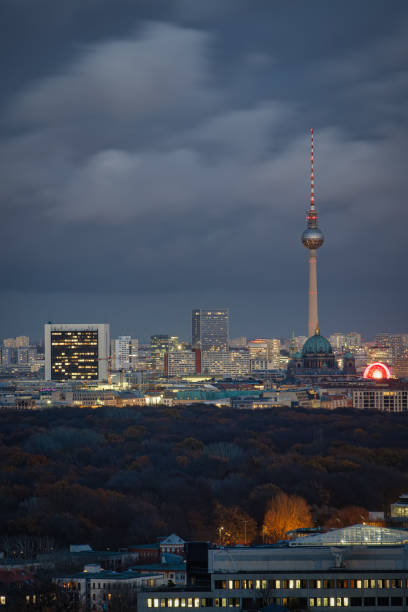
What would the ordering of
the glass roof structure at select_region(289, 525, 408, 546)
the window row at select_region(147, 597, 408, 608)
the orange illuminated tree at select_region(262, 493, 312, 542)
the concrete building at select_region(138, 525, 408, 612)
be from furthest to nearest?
the orange illuminated tree at select_region(262, 493, 312, 542) < the glass roof structure at select_region(289, 525, 408, 546) < the concrete building at select_region(138, 525, 408, 612) < the window row at select_region(147, 597, 408, 608)

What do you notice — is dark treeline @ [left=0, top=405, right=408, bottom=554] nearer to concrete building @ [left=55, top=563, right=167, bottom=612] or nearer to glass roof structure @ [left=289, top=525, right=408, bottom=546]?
concrete building @ [left=55, top=563, right=167, bottom=612]

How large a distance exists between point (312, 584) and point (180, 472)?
56.6 metres

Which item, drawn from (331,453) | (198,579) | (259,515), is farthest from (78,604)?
(331,453)

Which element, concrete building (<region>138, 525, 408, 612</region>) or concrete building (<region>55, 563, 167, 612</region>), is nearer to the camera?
concrete building (<region>138, 525, 408, 612</region>)

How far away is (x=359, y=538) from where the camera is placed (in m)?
59.0

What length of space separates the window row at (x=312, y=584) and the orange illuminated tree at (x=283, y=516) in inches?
963

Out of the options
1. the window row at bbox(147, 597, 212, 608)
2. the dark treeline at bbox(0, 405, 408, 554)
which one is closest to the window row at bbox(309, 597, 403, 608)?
the window row at bbox(147, 597, 212, 608)

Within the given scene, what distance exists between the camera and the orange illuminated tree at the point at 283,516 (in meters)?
83.1

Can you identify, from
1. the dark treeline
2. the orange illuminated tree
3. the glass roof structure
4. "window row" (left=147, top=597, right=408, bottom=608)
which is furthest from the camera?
the dark treeline

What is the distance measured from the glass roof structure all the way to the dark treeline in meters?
22.2

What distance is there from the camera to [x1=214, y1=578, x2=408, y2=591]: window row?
55.7 metres

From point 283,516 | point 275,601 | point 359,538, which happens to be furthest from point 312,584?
point 283,516

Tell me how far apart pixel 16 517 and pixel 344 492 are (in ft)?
71.5

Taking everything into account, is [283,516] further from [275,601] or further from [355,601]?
[275,601]
